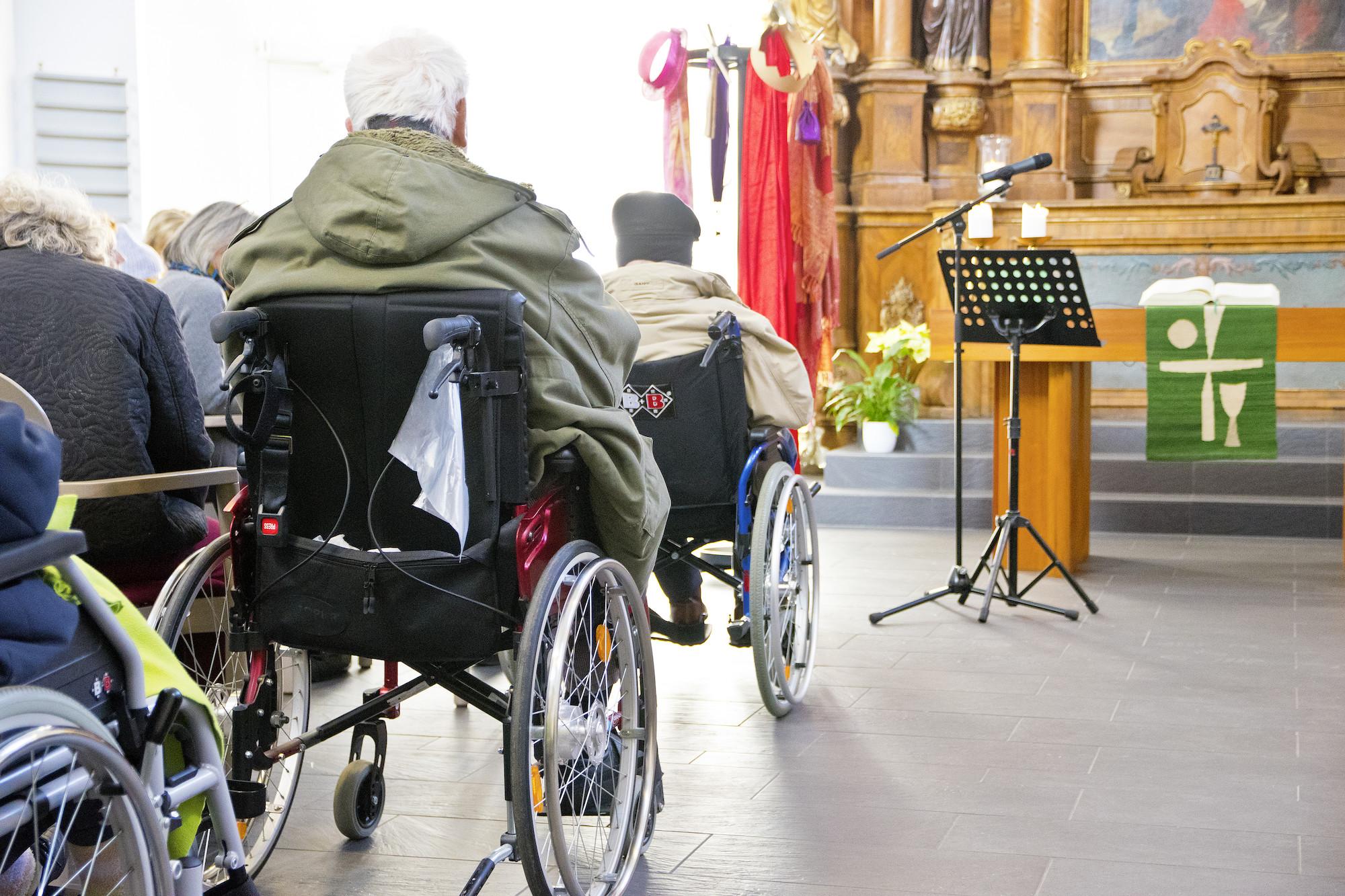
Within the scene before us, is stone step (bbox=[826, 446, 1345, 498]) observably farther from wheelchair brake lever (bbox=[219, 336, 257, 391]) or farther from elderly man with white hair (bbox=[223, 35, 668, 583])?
wheelchair brake lever (bbox=[219, 336, 257, 391])

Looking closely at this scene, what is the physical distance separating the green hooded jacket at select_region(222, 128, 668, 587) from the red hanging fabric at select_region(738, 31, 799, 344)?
140 inches

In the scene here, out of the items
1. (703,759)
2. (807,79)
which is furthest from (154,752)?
(807,79)

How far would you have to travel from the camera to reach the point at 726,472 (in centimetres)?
325

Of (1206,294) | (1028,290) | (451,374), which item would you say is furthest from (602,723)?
(1206,294)

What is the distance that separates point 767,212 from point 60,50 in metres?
3.23

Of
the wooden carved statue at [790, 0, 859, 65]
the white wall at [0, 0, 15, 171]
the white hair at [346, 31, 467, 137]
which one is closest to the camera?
the white hair at [346, 31, 467, 137]

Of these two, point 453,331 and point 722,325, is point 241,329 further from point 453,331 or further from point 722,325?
point 722,325

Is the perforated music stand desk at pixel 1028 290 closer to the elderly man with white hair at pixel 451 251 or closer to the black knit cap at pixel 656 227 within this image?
the black knit cap at pixel 656 227

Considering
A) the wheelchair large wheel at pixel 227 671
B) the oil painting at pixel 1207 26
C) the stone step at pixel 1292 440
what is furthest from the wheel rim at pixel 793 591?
the oil painting at pixel 1207 26

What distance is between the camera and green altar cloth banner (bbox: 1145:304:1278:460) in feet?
15.6

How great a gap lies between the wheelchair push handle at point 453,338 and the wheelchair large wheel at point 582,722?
0.99 feet

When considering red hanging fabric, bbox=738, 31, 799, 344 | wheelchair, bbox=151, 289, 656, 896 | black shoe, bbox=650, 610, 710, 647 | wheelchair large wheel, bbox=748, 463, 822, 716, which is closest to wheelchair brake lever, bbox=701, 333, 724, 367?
wheelchair large wheel, bbox=748, 463, 822, 716

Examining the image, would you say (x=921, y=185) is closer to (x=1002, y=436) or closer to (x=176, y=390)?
(x=1002, y=436)

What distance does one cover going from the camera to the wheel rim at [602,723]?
2.10 m
